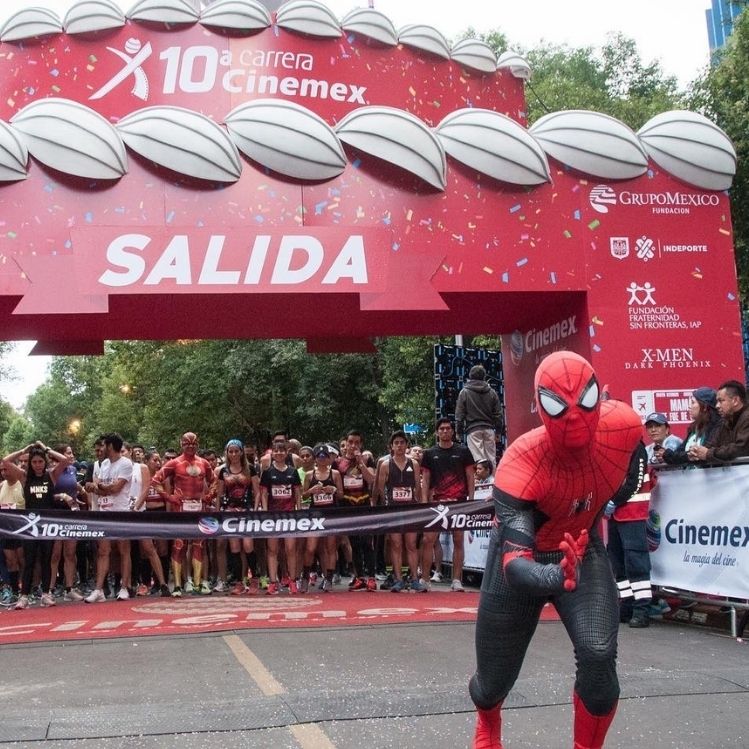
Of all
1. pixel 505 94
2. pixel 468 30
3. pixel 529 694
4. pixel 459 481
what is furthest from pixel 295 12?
pixel 468 30

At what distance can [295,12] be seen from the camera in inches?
522

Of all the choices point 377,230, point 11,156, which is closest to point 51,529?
point 11,156

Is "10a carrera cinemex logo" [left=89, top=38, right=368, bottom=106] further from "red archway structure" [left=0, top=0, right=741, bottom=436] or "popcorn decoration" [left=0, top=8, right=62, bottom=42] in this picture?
"red archway structure" [left=0, top=0, right=741, bottom=436]

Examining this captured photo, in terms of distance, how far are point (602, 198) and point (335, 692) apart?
24.5ft

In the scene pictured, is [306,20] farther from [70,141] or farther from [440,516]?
[440,516]

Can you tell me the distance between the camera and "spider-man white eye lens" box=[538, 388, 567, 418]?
3357mm

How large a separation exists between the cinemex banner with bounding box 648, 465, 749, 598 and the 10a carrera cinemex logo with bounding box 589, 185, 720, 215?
3.91 metres

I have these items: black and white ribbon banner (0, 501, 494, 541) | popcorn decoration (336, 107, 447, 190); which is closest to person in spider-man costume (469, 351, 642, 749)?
black and white ribbon banner (0, 501, 494, 541)

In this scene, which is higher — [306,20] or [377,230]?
[306,20]

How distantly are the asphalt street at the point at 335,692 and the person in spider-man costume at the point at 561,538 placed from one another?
0.88 metres

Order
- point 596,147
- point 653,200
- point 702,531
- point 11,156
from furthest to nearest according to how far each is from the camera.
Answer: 1. point 653,200
2. point 596,147
3. point 11,156
4. point 702,531

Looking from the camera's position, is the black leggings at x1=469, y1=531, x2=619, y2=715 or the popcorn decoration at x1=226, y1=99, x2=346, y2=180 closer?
the black leggings at x1=469, y1=531, x2=619, y2=715

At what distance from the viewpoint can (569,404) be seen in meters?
3.36

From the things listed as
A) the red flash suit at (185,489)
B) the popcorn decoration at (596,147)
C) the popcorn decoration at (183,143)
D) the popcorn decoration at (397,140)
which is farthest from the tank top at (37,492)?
the popcorn decoration at (596,147)
